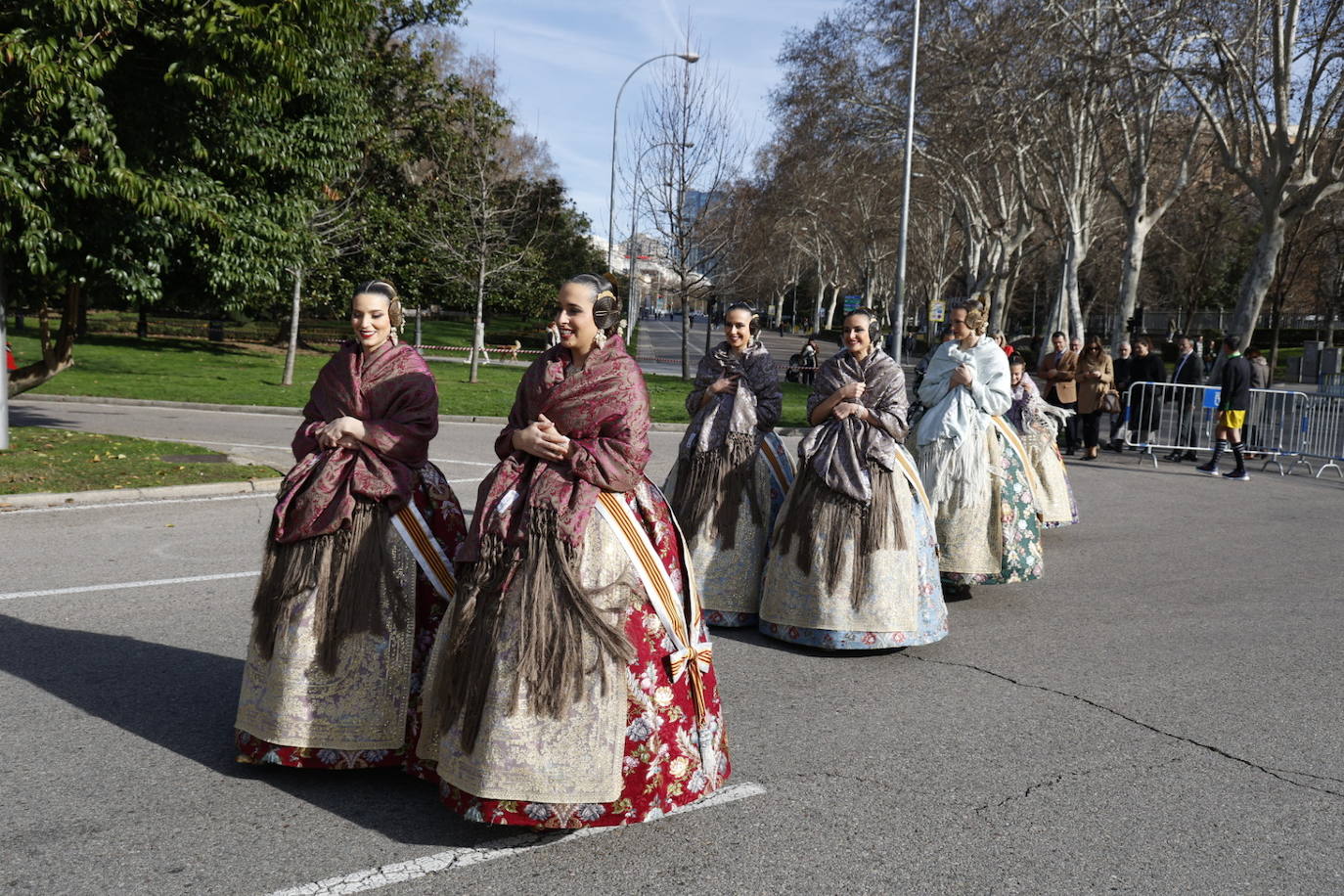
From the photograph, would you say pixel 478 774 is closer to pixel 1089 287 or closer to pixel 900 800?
pixel 900 800

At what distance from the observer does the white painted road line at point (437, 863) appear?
11.2 ft

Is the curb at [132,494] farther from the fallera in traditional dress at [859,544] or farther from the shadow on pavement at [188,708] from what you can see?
the fallera in traditional dress at [859,544]

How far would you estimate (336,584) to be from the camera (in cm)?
413

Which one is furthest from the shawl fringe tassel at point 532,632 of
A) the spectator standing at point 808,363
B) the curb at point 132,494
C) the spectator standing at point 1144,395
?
the spectator standing at point 808,363

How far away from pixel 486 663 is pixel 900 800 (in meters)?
1.64

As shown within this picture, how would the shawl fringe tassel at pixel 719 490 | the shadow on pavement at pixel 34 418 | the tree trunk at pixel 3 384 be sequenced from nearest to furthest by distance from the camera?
the shawl fringe tassel at pixel 719 490 < the tree trunk at pixel 3 384 < the shadow on pavement at pixel 34 418

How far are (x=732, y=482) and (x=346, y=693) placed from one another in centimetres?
314

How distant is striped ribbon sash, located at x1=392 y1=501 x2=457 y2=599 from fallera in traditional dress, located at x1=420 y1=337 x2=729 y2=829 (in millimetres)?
378

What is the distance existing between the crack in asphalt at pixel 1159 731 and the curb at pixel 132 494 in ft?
23.5

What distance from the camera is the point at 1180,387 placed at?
680 inches

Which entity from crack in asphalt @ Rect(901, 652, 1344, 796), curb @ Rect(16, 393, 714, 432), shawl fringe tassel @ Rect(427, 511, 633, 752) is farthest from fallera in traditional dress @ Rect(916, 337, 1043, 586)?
curb @ Rect(16, 393, 714, 432)

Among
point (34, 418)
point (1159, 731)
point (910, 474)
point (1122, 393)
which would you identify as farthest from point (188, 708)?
point (1122, 393)

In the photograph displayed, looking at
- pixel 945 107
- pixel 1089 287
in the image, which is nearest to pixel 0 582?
pixel 945 107

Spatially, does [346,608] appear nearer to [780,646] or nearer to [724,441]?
[780,646]
